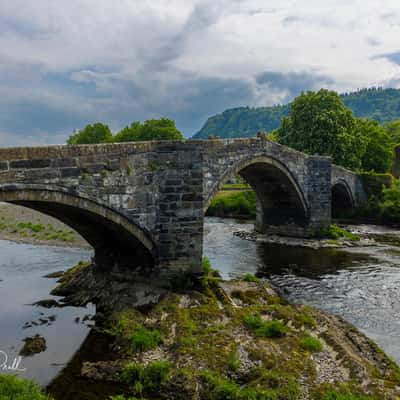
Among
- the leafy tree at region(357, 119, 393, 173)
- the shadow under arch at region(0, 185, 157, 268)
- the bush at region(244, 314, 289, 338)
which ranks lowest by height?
the bush at region(244, 314, 289, 338)

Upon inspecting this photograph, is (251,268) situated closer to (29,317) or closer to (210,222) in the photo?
(29,317)

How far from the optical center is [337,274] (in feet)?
59.4

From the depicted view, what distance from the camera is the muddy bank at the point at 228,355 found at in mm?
7836

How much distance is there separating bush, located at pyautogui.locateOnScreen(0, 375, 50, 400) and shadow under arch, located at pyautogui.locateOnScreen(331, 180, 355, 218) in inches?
1168

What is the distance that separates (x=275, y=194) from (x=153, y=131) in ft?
86.9

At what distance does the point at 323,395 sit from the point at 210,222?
25749 mm

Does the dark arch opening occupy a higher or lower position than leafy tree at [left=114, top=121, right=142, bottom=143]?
lower

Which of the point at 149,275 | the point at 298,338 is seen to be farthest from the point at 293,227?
the point at 298,338

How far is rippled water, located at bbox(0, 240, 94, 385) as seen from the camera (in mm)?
9484

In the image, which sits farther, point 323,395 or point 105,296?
point 105,296

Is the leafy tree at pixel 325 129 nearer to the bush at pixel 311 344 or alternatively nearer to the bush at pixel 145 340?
the bush at pixel 311 344

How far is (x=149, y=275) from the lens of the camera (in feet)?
43.7

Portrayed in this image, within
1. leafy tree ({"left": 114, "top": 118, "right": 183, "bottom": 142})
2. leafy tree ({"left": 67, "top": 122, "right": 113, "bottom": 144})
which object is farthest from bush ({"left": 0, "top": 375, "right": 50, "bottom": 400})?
leafy tree ({"left": 67, "top": 122, "right": 113, "bottom": 144})

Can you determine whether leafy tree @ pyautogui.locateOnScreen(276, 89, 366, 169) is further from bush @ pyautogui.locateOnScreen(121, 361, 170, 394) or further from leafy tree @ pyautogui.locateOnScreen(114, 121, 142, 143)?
bush @ pyautogui.locateOnScreen(121, 361, 170, 394)
